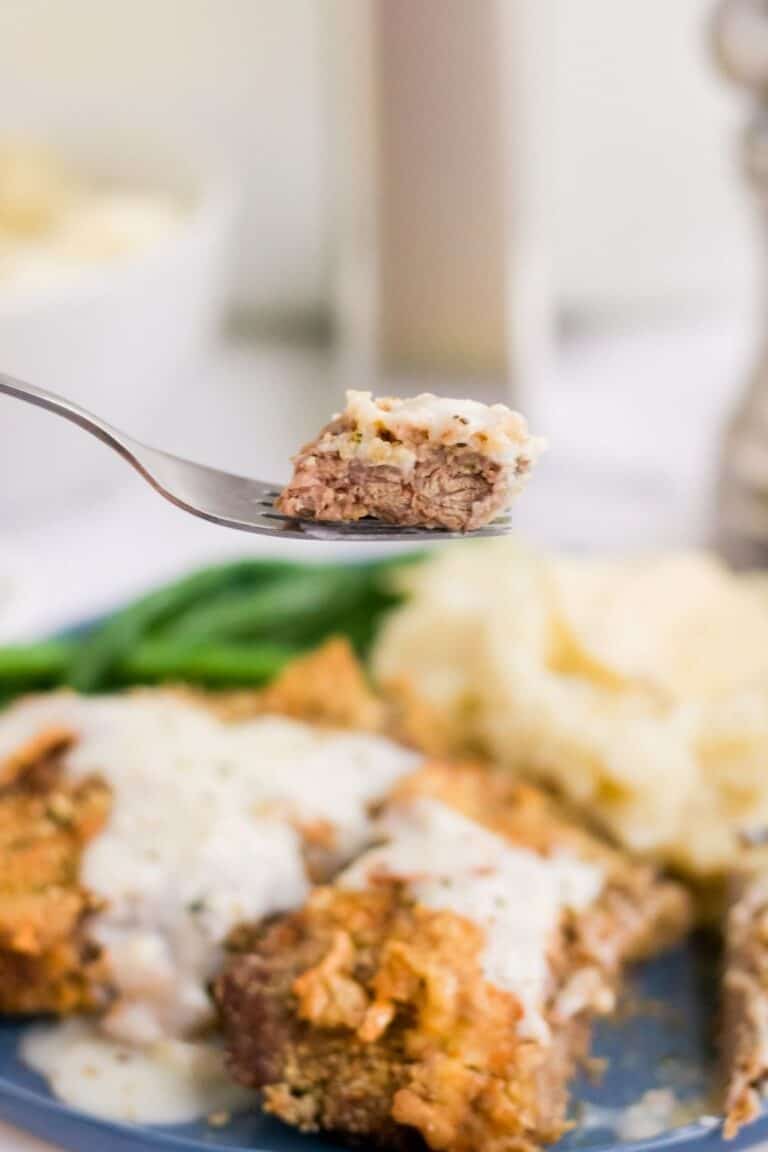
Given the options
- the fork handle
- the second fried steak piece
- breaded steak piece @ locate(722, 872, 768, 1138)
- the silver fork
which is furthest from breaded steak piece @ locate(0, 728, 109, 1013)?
breaded steak piece @ locate(722, 872, 768, 1138)

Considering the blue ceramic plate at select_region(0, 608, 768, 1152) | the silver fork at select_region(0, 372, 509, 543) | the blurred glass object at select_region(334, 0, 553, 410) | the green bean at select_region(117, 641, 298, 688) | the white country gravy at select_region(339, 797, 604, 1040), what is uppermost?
the blurred glass object at select_region(334, 0, 553, 410)

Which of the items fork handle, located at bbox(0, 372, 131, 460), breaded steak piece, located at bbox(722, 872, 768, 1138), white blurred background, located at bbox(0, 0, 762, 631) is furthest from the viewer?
white blurred background, located at bbox(0, 0, 762, 631)

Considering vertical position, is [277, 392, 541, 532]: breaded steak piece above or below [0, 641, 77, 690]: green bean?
above

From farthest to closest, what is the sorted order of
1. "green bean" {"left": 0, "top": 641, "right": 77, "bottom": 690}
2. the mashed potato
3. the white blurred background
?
the white blurred background < "green bean" {"left": 0, "top": 641, "right": 77, "bottom": 690} < the mashed potato

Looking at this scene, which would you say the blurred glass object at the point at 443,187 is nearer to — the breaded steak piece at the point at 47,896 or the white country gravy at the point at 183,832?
the white country gravy at the point at 183,832

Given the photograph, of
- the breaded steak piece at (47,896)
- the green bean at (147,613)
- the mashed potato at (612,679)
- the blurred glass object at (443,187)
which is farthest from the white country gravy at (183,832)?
the blurred glass object at (443,187)

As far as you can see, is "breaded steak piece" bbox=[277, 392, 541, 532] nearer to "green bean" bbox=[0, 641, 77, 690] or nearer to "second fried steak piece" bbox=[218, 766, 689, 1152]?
"second fried steak piece" bbox=[218, 766, 689, 1152]

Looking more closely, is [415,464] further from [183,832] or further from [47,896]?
[47,896]

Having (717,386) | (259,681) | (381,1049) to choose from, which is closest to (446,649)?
(259,681)
